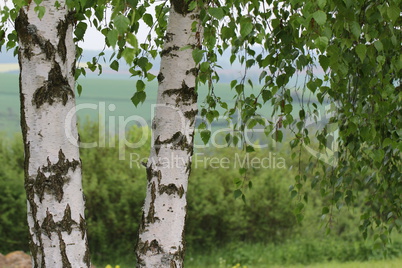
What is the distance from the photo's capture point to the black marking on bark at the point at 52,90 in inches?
85.4

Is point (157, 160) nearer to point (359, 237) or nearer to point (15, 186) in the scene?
point (15, 186)

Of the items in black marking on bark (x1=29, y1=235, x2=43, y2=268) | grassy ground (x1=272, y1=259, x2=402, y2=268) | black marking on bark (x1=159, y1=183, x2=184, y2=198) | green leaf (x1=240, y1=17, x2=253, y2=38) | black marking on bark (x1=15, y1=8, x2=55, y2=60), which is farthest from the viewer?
grassy ground (x1=272, y1=259, x2=402, y2=268)

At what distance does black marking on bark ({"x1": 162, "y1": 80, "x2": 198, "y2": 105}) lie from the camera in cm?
245

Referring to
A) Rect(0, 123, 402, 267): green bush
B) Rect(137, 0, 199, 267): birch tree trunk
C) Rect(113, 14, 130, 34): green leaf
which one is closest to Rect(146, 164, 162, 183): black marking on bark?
Rect(137, 0, 199, 267): birch tree trunk

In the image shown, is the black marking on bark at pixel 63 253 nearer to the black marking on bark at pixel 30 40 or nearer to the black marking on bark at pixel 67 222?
the black marking on bark at pixel 67 222

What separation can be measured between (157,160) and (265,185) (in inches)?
213

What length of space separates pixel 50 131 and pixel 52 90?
0.16 m

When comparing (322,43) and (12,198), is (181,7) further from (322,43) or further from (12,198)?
(12,198)

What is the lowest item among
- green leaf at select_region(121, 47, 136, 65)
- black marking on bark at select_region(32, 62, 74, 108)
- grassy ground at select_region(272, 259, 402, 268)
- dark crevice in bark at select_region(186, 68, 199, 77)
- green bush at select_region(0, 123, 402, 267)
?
grassy ground at select_region(272, 259, 402, 268)

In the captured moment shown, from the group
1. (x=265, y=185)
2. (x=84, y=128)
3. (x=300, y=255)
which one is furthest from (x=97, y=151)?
(x=300, y=255)

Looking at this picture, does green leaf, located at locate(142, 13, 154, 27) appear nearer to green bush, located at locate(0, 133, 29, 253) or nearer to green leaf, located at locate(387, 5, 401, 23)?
green leaf, located at locate(387, 5, 401, 23)

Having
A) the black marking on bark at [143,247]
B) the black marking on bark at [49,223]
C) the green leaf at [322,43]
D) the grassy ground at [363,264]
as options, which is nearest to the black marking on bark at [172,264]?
the black marking on bark at [143,247]

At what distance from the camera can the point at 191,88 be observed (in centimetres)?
248

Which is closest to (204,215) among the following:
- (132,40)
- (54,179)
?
(54,179)
